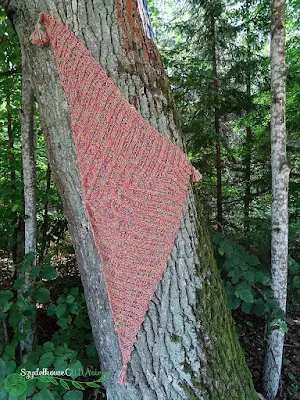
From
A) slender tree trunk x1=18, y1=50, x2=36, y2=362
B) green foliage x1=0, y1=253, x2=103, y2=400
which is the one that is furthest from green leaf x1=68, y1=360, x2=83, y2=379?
slender tree trunk x1=18, y1=50, x2=36, y2=362

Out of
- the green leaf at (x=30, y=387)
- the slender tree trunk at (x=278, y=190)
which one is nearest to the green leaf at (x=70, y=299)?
the green leaf at (x=30, y=387)

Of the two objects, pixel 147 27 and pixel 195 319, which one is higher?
pixel 147 27

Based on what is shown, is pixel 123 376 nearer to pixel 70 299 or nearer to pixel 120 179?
pixel 70 299

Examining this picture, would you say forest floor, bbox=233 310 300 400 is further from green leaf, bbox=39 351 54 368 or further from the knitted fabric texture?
green leaf, bbox=39 351 54 368

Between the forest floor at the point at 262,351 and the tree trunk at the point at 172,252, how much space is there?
1.30 m

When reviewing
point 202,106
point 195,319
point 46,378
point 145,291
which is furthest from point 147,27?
point 202,106

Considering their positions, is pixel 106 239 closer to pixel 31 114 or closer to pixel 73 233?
pixel 73 233

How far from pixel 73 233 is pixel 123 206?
345 millimetres

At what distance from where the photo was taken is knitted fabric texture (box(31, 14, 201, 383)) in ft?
4.18

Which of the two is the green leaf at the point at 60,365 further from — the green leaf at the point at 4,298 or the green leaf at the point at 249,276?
the green leaf at the point at 249,276

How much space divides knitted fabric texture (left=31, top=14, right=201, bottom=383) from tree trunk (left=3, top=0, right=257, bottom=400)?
0.05m

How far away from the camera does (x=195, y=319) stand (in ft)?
4.57

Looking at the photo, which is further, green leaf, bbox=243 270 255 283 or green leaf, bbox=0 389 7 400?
green leaf, bbox=243 270 255 283

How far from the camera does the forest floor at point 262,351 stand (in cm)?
249
